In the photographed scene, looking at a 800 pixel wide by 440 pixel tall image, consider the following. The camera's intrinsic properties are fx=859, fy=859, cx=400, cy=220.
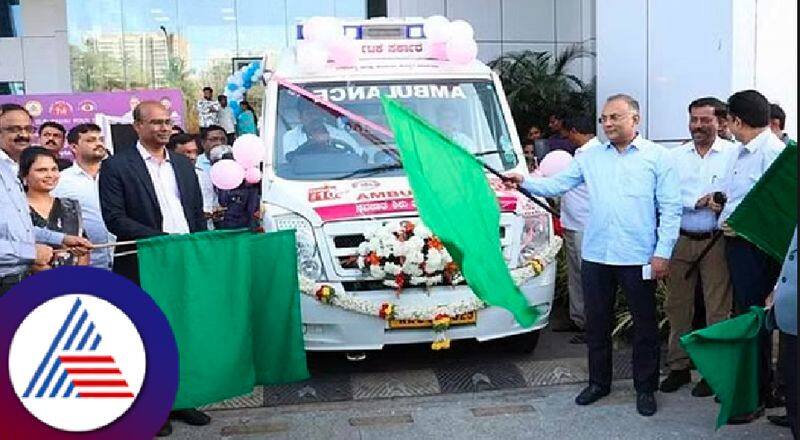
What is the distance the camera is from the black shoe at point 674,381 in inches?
231

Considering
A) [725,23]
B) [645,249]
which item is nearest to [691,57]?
[725,23]

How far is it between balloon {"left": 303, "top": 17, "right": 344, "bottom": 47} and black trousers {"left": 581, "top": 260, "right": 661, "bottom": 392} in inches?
116

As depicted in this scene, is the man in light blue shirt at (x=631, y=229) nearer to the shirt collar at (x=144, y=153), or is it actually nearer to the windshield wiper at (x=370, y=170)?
the windshield wiper at (x=370, y=170)

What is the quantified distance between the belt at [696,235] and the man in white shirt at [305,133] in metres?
2.48

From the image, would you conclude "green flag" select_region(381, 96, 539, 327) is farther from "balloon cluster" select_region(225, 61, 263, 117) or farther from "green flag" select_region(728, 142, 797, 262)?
"balloon cluster" select_region(225, 61, 263, 117)

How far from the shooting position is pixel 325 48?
23.4ft

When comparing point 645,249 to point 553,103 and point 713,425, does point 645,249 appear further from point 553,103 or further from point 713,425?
point 553,103

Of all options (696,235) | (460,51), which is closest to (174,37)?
(460,51)

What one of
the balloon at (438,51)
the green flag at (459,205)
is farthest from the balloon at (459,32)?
the green flag at (459,205)

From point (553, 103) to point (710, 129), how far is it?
911 centimetres

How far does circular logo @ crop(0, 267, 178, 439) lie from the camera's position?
3.88m

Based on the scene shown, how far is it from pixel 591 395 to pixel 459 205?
1832 millimetres

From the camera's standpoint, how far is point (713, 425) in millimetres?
5207

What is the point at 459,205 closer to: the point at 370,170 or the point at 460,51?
the point at 370,170
